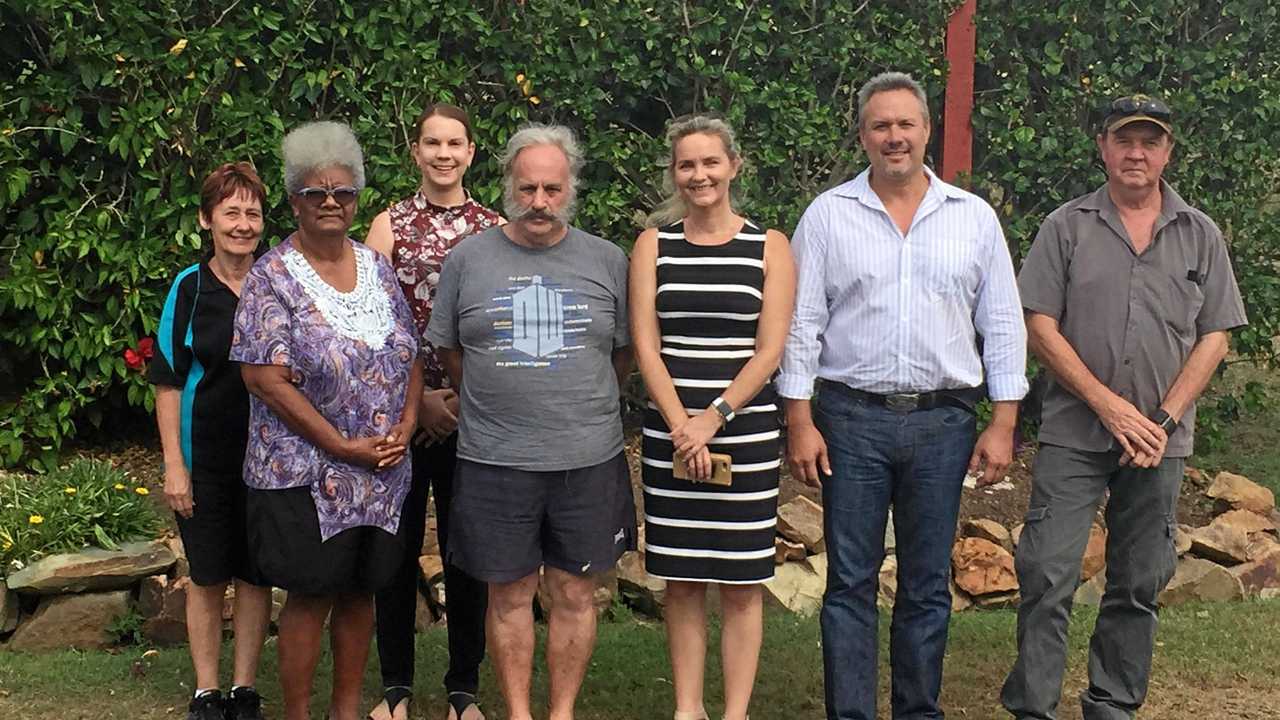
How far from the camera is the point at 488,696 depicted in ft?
15.6

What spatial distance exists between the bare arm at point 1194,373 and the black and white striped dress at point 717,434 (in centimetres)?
117

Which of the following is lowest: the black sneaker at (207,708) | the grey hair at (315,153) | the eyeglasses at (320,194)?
the black sneaker at (207,708)

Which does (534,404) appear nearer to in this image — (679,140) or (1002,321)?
(679,140)

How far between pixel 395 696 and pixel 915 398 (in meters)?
1.89

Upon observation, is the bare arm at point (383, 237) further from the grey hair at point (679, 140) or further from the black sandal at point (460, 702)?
the black sandal at point (460, 702)

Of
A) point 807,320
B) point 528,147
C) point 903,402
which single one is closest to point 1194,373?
point 903,402

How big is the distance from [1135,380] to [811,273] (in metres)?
1.01

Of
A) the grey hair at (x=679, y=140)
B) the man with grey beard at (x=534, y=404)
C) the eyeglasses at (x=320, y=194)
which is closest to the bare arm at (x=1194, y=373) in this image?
the grey hair at (x=679, y=140)

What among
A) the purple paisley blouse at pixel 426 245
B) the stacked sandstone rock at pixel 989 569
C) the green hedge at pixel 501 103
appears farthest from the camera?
the green hedge at pixel 501 103

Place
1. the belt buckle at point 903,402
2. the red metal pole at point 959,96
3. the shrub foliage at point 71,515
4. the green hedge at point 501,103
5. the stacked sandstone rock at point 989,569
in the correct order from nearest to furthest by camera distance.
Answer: the belt buckle at point 903,402 → the shrub foliage at point 71,515 → the stacked sandstone rock at point 989,569 → the green hedge at point 501,103 → the red metal pole at point 959,96

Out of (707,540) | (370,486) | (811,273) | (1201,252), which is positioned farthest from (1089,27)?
(370,486)

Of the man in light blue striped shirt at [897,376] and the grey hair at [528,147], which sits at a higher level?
the grey hair at [528,147]

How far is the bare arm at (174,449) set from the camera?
4211mm

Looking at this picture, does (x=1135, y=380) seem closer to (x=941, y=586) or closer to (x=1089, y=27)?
(x=941, y=586)
